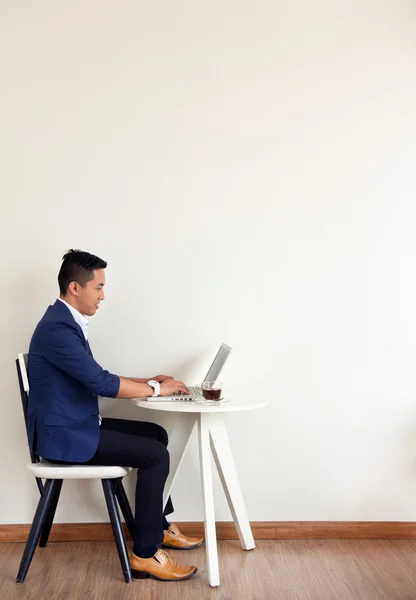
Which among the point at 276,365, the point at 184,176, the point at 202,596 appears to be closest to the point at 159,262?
the point at 184,176

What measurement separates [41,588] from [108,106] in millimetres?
2122

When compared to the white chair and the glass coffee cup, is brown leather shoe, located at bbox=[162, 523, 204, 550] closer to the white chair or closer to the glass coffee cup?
the white chair

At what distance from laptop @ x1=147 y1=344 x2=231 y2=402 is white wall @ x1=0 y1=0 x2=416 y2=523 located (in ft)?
0.66

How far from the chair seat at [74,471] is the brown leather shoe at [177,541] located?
54cm

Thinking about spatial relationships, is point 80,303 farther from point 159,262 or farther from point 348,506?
point 348,506

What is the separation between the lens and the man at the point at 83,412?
2781 mm

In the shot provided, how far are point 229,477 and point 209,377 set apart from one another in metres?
0.44

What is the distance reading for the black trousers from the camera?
9.23ft

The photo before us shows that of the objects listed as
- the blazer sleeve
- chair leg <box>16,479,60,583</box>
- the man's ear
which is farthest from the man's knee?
the man's ear

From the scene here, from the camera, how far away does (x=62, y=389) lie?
2.83 meters

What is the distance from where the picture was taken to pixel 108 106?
327cm

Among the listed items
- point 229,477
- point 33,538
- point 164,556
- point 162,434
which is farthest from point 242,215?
point 33,538

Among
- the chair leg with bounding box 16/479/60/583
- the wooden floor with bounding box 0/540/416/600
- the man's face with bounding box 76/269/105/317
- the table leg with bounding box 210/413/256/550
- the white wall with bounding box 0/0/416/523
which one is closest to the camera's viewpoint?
the wooden floor with bounding box 0/540/416/600

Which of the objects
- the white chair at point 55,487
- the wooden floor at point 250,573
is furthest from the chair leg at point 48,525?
the white chair at point 55,487
